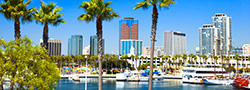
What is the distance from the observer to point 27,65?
29.7 metres

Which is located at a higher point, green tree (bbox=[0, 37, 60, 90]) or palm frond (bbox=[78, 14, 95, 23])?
palm frond (bbox=[78, 14, 95, 23])

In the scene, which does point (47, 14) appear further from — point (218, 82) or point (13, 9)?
point (218, 82)

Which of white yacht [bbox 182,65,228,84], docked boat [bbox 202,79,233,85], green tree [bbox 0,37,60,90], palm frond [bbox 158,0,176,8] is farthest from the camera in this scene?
white yacht [bbox 182,65,228,84]

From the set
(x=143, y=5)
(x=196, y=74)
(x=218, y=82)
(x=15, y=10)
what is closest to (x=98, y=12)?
(x=143, y=5)

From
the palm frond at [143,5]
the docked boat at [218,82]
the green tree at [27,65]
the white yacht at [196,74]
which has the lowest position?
the docked boat at [218,82]

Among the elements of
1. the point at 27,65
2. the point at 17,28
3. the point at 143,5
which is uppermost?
the point at 143,5

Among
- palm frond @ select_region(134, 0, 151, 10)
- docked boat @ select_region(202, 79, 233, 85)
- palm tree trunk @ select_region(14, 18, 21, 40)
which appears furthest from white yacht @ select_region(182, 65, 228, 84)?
palm tree trunk @ select_region(14, 18, 21, 40)

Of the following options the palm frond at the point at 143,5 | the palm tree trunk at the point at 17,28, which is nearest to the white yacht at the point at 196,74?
the palm frond at the point at 143,5

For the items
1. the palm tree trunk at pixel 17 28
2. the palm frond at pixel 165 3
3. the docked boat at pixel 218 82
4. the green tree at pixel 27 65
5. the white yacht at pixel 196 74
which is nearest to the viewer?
the green tree at pixel 27 65

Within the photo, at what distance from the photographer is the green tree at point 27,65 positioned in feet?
93.5

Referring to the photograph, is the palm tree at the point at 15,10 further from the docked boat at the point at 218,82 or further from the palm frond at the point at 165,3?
the docked boat at the point at 218,82

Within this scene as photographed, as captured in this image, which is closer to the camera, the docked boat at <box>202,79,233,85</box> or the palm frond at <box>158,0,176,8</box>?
the palm frond at <box>158,0,176,8</box>

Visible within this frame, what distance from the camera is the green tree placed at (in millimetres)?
28500

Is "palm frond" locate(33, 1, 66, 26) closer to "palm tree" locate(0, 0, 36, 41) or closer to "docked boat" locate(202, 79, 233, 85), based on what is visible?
"palm tree" locate(0, 0, 36, 41)
